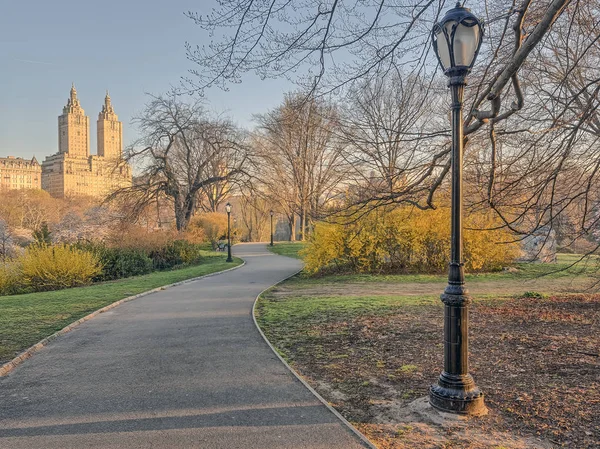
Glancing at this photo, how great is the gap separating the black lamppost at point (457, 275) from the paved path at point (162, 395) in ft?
3.57

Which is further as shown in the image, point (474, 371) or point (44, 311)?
point (44, 311)

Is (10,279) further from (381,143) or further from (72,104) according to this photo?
(72,104)

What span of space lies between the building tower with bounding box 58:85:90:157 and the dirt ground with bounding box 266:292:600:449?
16887 cm

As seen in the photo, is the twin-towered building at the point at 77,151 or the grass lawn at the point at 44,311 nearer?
the grass lawn at the point at 44,311

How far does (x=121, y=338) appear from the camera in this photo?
23.2 feet

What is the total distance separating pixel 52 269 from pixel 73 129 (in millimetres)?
162713

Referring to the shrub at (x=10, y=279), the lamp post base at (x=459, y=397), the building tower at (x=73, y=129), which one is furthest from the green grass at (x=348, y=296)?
the building tower at (x=73, y=129)

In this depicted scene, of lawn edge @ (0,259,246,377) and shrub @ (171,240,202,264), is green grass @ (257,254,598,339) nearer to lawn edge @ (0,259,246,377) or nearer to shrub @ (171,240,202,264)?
lawn edge @ (0,259,246,377)

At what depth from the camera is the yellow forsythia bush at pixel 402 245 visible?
16.0 metres

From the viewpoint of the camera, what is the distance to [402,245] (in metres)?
16.5

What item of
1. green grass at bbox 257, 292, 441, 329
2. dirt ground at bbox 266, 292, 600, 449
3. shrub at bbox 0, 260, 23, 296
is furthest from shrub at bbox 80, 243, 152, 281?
dirt ground at bbox 266, 292, 600, 449

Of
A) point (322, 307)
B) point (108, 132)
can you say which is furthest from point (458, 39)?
point (108, 132)

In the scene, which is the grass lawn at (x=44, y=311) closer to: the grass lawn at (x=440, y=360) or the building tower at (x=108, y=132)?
the grass lawn at (x=440, y=360)

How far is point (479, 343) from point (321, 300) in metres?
4.98
